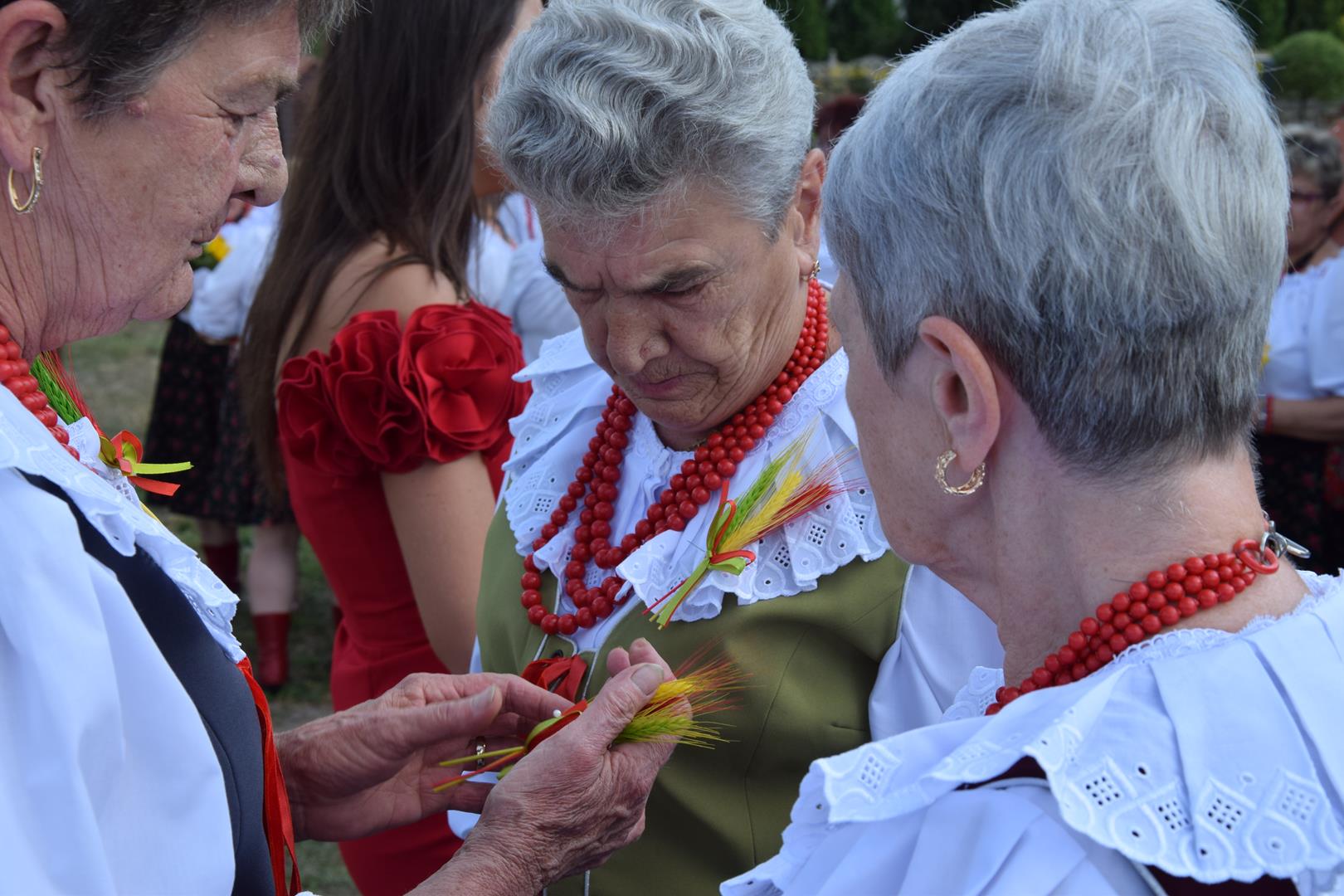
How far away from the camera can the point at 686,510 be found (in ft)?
7.05

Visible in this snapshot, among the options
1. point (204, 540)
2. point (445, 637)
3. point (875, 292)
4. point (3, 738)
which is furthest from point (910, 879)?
Result: point (204, 540)

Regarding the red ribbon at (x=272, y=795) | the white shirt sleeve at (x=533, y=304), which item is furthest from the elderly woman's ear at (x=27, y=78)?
the white shirt sleeve at (x=533, y=304)

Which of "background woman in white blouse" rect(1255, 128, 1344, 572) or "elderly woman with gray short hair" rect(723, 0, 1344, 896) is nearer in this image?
"elderly woman with gray short hair" rect(723, 0, 1344, 896)

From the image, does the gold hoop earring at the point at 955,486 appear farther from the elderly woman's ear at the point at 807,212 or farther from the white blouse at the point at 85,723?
the white blouse at the point at 85,723

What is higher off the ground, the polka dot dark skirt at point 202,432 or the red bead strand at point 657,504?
the red bead strand at point 657,504

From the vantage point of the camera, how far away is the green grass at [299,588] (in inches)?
188

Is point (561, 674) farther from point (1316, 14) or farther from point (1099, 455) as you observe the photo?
point (1316, 14)

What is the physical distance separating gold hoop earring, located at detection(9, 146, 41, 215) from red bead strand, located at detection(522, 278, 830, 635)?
107 cm

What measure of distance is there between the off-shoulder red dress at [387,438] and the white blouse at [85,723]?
1163 millimetres

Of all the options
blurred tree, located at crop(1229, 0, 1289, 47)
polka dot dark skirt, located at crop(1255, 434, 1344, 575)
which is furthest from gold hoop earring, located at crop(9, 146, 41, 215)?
blurred tree, located at crop(1229, 0, 1289, 47)

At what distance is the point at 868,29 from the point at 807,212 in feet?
63.0

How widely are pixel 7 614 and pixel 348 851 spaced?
1729 millimetres

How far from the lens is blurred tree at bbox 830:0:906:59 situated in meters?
20.0

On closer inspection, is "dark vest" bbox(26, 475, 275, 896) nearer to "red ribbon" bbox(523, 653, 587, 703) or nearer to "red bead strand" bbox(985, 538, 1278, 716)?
"red ribbon" bbox(523, 653, 587, 703)
